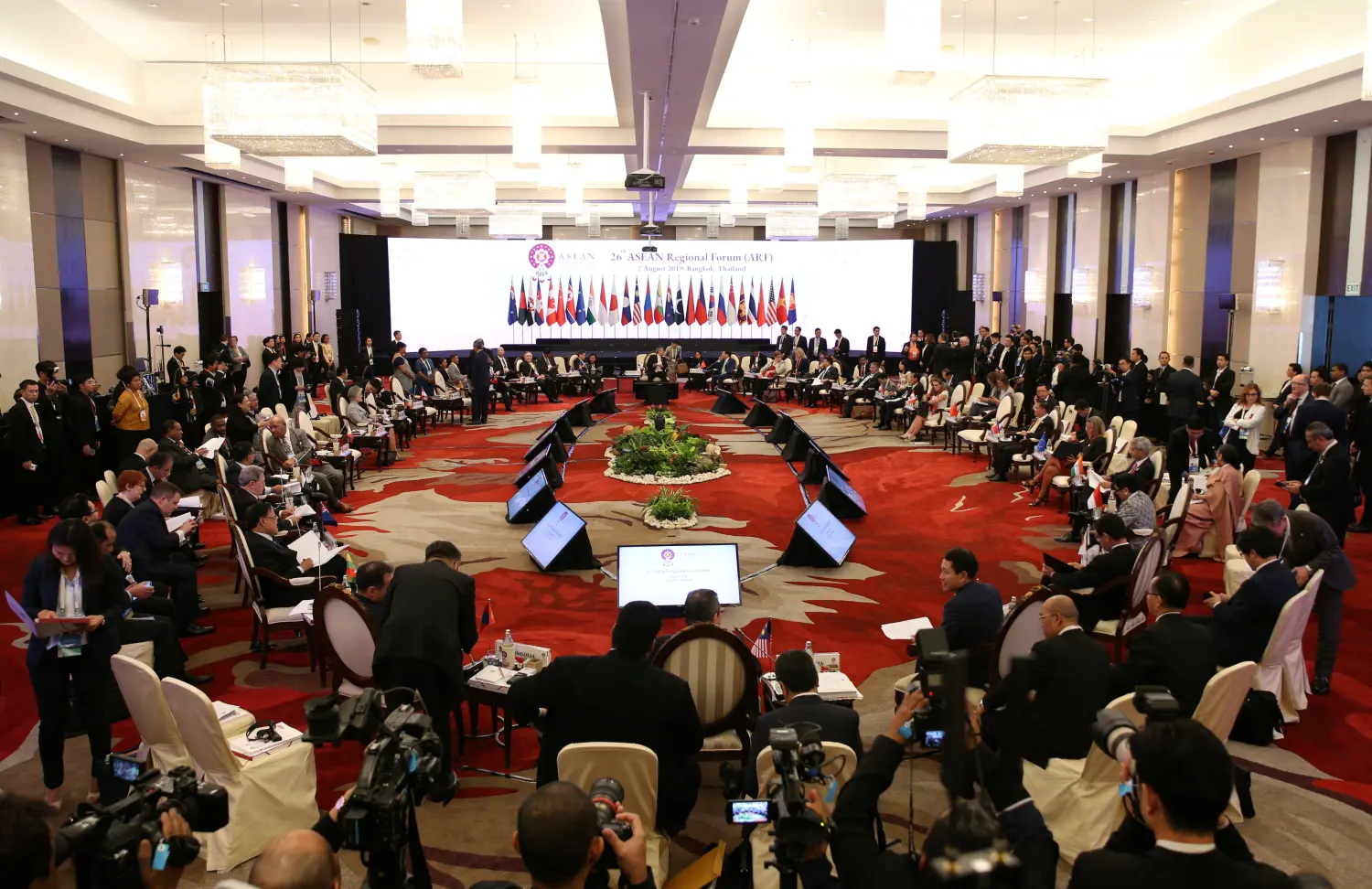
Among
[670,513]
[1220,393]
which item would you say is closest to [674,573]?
[670,513]

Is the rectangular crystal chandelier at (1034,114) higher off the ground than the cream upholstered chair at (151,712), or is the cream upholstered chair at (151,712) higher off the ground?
the rectangular crystal chandelier at (1034,114)

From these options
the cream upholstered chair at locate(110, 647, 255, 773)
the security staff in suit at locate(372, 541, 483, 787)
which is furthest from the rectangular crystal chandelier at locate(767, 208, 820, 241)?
the cream upholstered chair at locate(110, 647, 255, 773)

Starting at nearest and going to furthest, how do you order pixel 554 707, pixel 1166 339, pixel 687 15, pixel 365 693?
pixel 365 693
pixel 554 707
pixel 687 15
pixel 1166 339

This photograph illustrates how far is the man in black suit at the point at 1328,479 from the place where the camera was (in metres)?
7.92

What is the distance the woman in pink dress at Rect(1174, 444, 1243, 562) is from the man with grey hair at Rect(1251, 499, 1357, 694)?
2.52m

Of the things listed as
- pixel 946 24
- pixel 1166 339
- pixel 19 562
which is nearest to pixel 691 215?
pixel 1166 339

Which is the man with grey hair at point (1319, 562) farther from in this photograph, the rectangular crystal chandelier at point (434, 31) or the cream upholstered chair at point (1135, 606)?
the rectangular crystal chandelier at point (434, 31)

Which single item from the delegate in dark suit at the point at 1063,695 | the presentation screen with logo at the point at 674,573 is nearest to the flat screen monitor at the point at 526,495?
the presentation screen with logo at the point at 674,573

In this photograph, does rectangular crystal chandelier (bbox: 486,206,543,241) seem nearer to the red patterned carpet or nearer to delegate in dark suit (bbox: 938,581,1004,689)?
the red patterned carpet

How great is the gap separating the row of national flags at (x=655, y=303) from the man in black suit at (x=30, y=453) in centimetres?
1650

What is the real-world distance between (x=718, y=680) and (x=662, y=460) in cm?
860

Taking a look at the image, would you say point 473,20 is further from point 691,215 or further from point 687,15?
point 691,215

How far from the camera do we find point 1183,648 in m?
4.41

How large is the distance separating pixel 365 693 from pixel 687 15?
22.2 feet
